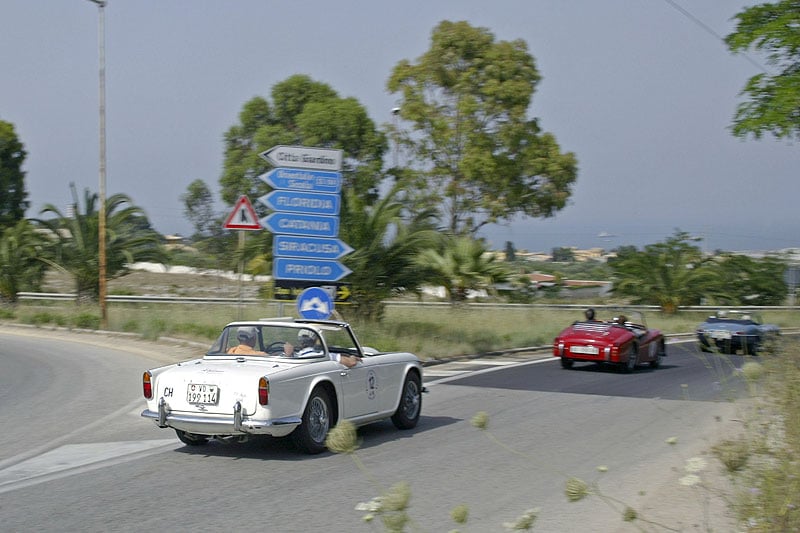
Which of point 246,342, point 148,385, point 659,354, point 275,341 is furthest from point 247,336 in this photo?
point 659,354

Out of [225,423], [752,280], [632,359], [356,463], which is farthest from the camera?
[752,280]

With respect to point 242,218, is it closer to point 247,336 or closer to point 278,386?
point 247,336

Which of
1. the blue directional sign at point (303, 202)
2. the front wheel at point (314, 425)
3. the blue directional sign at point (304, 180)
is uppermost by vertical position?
the blue directional sign at point (304, 180)

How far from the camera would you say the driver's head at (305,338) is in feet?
33.2

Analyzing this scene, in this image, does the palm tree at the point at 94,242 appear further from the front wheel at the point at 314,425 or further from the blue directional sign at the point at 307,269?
the front wheel at the point at 314,425

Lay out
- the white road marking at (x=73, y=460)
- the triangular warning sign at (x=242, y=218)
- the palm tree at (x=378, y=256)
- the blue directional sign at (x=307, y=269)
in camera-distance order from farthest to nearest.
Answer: the palm tree at (x=378, y=256), the blue directional sign at (x=307, y=269), the triangular warning sign at (x=242, y=218), the white road marking at (x=73, y=460)

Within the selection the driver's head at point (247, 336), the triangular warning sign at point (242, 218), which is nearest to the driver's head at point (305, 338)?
the driver's head at point (247, 336)

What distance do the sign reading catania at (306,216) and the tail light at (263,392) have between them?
940 centimetres

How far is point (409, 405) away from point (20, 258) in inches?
1042

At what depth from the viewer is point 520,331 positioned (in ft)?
93.1

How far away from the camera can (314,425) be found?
9578 mm

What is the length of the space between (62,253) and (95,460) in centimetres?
2471

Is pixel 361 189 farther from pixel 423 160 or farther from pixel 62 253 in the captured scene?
pixel 62 253

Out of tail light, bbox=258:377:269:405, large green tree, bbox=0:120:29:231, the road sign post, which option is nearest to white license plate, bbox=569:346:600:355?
the road sign post
